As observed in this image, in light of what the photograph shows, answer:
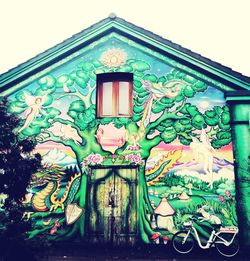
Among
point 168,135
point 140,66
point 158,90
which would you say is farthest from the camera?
point 140,66

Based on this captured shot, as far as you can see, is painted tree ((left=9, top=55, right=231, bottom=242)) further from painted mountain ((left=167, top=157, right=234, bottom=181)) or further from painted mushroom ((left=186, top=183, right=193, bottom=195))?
painted mushroom ((left=186, top=183, right=193, bottom=195))

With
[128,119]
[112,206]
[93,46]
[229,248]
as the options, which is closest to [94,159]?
[112,206]

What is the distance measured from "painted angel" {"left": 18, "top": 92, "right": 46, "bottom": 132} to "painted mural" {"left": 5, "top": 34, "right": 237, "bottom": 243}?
0.12 feet

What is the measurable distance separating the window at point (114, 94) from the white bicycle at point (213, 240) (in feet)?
13.7

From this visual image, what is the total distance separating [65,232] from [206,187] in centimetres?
456

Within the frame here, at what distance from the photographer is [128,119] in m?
12.5

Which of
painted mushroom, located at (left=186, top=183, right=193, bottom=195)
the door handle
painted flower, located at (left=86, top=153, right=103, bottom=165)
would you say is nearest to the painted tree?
painted flower, located at (left=86, top=153, right=103, bottom=165)

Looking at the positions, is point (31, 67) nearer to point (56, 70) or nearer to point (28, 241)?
point (56, 70)

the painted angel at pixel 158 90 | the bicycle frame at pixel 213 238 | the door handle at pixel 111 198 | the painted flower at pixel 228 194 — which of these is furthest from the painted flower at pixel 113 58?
the bicycle frame at pixel 213 238

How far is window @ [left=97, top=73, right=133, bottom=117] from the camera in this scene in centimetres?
1290

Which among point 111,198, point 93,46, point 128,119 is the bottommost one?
point 111,198

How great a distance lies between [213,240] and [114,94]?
573 cm

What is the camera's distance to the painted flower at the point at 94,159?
40.1 feet

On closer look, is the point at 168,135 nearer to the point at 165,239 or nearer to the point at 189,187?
the point at 189,187
